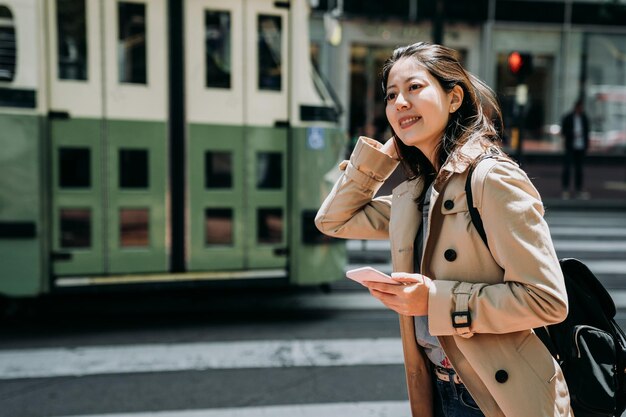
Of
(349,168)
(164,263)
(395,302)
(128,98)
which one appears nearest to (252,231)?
(164,263)

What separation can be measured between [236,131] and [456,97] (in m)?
4.00

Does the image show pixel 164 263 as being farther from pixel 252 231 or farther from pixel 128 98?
pixel 128 98

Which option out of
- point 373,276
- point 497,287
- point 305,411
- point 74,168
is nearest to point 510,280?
point 497,287

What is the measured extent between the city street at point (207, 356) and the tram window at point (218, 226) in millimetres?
703

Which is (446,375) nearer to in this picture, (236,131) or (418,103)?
(418,103)

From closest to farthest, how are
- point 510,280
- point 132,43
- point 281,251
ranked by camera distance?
point 510,280 → point 132,43 → point 281,251

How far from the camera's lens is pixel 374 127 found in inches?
845

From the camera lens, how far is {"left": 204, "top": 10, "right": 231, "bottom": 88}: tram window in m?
5.87

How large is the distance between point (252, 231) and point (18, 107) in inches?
81.8

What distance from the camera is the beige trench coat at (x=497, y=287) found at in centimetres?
179

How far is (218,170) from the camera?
19.5 feet

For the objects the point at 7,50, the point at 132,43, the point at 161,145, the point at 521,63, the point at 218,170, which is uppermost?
the point at 521,63

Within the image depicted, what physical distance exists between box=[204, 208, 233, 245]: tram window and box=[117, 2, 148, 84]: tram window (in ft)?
3.97

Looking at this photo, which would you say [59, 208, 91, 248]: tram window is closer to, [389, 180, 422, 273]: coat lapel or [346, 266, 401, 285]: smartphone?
[389, 180, 422, 273]: coat lapel
